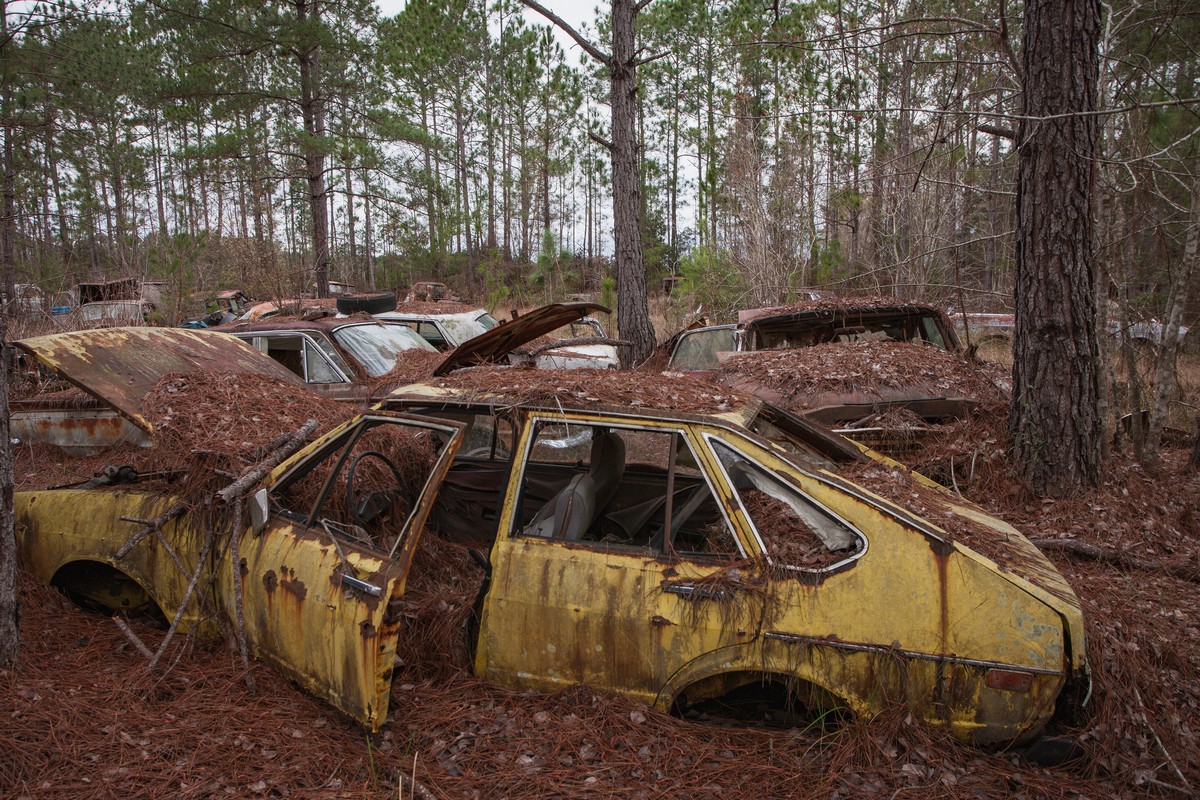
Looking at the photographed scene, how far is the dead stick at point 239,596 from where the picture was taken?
3141 mm

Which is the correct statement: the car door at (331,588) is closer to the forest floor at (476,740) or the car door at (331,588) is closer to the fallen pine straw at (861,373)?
the forest floor at (476,740)

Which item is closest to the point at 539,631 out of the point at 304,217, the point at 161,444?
the point at 161,444

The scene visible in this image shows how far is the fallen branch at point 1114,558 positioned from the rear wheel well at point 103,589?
205 inches

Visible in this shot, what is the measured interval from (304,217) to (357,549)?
34889 mm

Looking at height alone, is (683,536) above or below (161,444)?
below

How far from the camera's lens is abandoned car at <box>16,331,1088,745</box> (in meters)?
2.69

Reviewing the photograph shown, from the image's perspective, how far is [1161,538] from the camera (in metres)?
4.87

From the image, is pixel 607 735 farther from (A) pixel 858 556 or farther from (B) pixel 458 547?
(B) pixel 458 547

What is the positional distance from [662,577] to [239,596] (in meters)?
1.81

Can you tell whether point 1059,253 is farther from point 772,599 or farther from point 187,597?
point 187,597

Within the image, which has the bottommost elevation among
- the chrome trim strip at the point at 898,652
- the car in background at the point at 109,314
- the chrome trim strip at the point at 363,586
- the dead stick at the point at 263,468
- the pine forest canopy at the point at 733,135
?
the chrome trim strip at the point at 898,652

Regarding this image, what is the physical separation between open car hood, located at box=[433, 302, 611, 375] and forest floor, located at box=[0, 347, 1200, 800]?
2047 mm

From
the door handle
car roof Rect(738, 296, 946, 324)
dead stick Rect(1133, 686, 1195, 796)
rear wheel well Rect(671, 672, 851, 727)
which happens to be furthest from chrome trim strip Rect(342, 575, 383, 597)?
car roof Rect(738, 296, 946, 324)

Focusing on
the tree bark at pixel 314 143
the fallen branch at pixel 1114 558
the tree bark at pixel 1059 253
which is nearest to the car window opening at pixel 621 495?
the fallen branch at pixel 1114 558
